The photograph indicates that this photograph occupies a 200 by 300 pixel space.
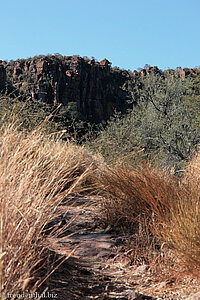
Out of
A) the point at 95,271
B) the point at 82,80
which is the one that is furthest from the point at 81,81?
the point at 95,271

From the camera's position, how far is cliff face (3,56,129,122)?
4678 cm

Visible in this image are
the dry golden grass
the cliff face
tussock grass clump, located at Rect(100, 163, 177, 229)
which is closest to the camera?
the dry golden grass

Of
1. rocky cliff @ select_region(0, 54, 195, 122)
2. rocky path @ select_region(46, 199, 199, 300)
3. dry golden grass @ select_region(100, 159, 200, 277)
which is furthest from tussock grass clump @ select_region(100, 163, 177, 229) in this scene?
rocky cliff @ select_region(0, 54, 195, 122)

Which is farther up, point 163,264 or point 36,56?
point 36,56

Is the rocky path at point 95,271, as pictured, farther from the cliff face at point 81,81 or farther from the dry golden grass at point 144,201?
the cliff face at point 81,81

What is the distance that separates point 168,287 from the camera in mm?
1848

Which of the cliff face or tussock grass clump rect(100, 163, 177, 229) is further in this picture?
the cliff face

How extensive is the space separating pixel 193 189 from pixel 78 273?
1.43 metres

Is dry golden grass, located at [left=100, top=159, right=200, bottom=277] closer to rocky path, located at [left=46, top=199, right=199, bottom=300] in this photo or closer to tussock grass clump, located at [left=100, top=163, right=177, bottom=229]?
tussock grass clump, located at [left=100, top=163, right=177, bottom=229]

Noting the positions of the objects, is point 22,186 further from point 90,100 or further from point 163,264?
point 90,100

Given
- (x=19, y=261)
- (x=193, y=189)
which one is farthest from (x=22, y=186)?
(x=193, y=189)

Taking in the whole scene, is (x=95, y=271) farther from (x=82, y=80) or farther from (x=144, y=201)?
(x=82, y=80)

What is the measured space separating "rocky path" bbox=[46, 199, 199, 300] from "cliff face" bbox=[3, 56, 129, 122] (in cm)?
4450

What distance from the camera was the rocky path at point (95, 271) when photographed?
176 cm
